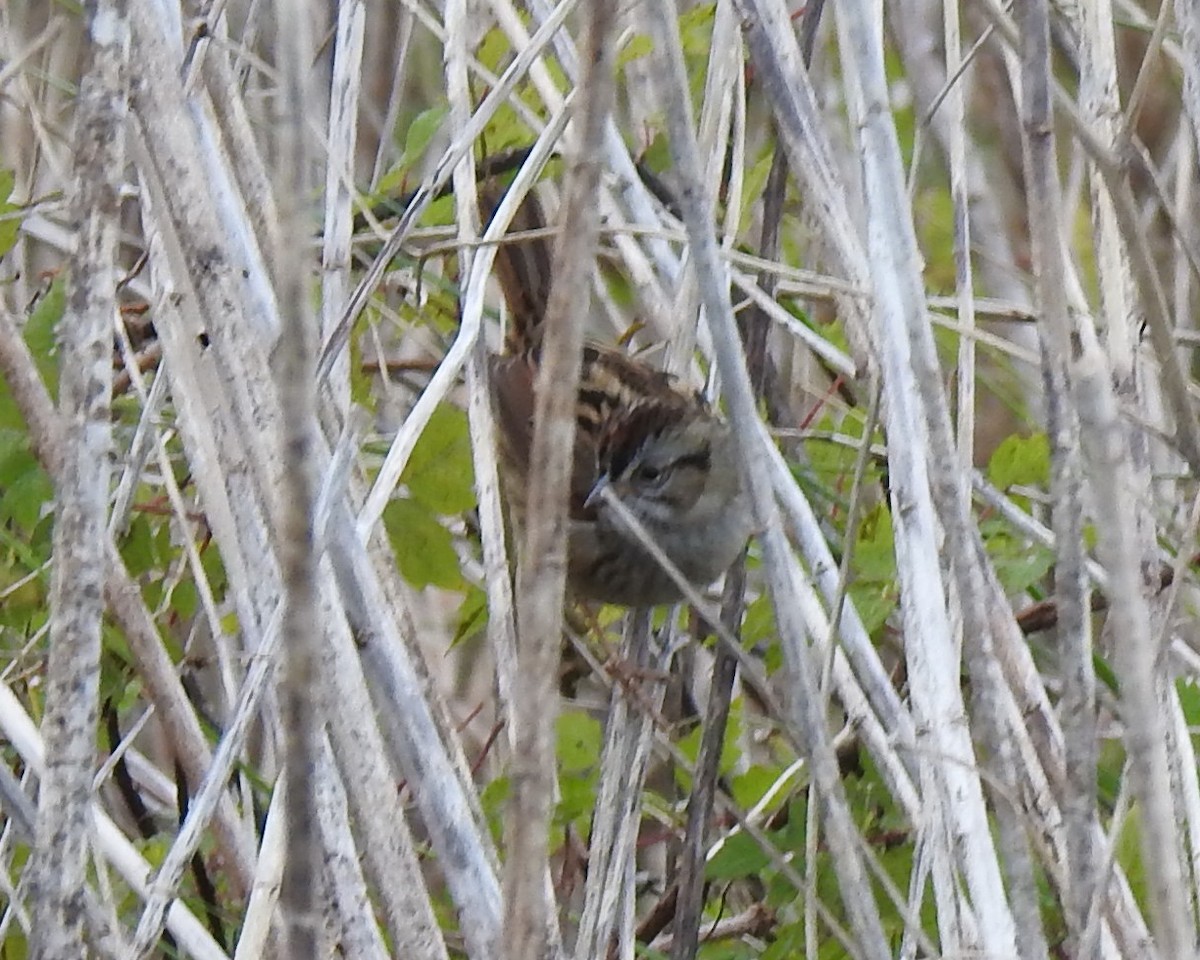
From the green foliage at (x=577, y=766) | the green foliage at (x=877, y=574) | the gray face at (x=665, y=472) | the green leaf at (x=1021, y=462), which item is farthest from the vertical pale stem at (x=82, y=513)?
the gray face at (x=665, y=472)

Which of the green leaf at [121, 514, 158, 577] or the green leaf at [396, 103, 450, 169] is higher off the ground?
the green leaf at [396, 103, 450, 169]

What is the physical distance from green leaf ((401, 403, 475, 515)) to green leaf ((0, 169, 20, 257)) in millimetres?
424

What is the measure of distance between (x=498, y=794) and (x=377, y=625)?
15.0 inches

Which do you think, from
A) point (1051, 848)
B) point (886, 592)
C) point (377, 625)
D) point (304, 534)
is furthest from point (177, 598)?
point (304, 534)

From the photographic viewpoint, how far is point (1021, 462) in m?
1.52

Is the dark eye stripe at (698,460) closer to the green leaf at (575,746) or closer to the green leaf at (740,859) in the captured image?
the green leaf at (575,746)

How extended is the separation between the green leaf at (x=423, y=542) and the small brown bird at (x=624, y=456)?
380 mm

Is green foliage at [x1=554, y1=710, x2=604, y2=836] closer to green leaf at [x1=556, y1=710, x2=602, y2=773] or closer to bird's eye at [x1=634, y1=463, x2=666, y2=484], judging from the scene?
green leaf at [x1=556, y1=710, x2=602, y2=773]

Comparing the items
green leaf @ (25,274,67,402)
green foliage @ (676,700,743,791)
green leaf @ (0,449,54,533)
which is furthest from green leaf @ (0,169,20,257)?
green foliage @ (676,700,743,791)

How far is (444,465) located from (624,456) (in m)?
0.70

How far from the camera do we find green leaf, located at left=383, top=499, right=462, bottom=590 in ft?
5.05

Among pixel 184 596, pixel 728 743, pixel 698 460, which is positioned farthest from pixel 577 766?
pixel 698 460

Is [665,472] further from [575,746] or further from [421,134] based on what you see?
[421,134]

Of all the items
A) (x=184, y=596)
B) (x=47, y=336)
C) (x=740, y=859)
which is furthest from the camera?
(x=184, y=596)
